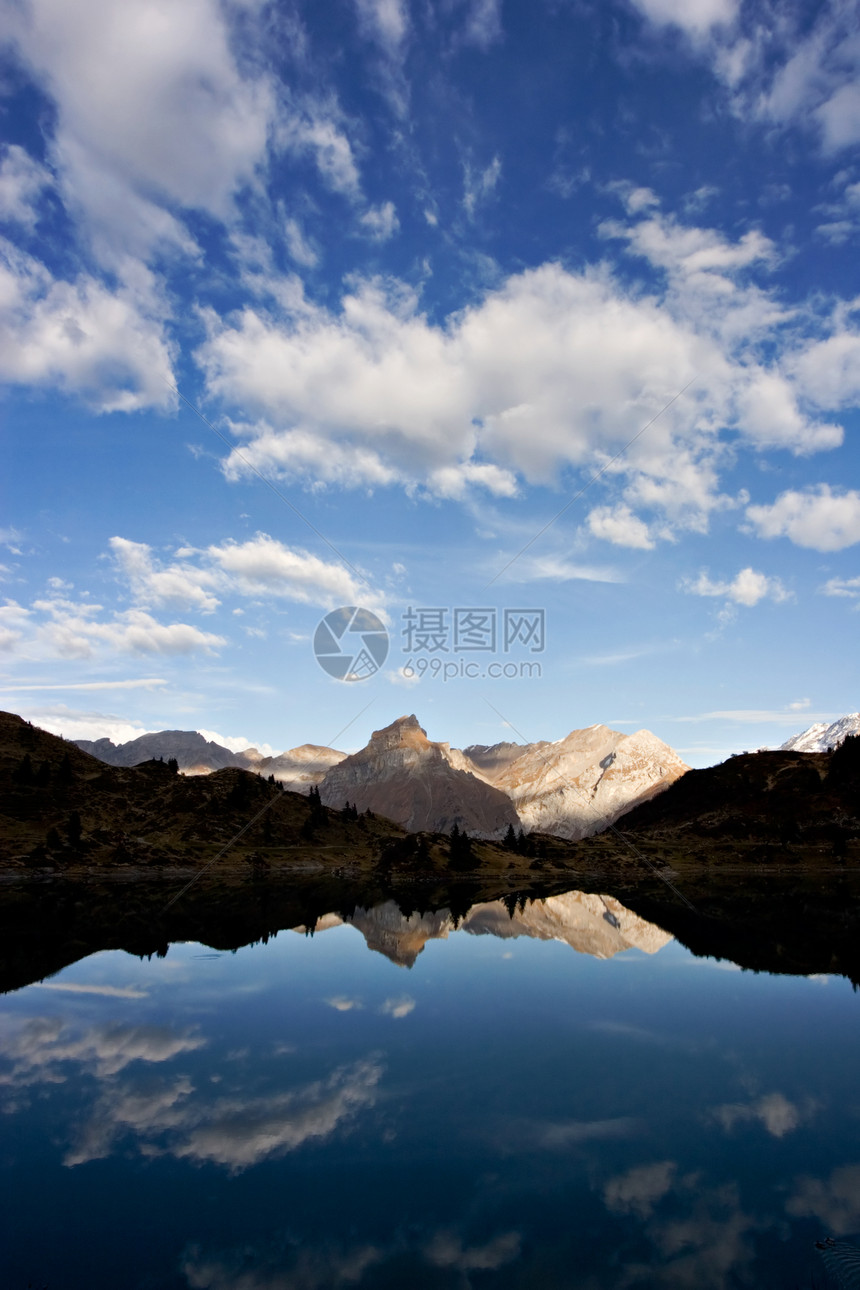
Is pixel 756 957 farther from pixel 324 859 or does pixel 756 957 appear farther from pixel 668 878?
pixel 324 859

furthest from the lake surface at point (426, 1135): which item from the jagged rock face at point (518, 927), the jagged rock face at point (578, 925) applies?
the jagged rock face at point (578, 925)

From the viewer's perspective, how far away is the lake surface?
782 inches

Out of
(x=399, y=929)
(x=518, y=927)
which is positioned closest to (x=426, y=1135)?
(x=399, y=929)

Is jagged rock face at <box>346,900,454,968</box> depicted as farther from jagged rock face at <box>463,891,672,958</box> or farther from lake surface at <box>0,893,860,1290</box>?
lake surface at <box>0,893,860,1290</box>

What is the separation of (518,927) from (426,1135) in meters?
68.9

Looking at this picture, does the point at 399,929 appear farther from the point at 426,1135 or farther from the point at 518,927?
the point at 426,1135

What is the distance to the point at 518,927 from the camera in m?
93.1

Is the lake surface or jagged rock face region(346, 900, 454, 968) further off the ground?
the lake surface

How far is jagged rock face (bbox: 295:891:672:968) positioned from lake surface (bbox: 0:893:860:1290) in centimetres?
2211

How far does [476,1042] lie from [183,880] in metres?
123

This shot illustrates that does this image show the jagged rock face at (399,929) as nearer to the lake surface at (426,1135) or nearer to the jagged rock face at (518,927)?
the jagged rock face at (518,927)

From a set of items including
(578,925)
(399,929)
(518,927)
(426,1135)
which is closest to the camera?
(426,1135)

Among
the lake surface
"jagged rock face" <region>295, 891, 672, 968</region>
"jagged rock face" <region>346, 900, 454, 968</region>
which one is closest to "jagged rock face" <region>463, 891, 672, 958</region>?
"jagged rock face" <region>295, 891, 672, 968</region>

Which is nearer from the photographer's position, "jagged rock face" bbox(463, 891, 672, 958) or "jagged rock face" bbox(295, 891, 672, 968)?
"jagged rock face" bbox(295, 891, 672, 968)
